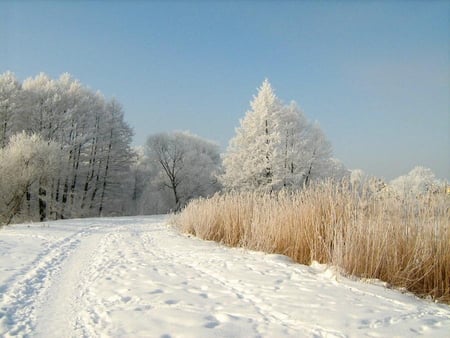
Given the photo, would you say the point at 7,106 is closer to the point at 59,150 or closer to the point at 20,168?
the point at 59,150

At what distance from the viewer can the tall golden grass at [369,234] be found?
4695 mm

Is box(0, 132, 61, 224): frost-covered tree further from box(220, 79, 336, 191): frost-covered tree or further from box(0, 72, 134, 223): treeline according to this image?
box(220, 79, 336, 191): frost-covered tree

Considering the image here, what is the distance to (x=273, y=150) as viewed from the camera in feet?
83.6

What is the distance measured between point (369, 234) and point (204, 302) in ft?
8.05

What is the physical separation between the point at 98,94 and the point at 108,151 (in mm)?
5434

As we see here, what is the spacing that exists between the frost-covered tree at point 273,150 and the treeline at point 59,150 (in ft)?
36.7

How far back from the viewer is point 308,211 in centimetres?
627

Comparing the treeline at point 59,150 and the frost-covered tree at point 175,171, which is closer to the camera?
the treeline at point 59,150

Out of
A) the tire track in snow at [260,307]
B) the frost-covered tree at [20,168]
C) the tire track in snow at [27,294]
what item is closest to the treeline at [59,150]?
the frost-covered tree at [20,168]

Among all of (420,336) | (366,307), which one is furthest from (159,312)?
(420,336)

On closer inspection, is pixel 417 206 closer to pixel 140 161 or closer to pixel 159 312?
pixel 159 312

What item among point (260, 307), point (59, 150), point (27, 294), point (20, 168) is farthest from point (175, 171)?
point (260, 307)

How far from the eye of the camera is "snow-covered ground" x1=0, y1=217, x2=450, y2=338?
3.12 meters

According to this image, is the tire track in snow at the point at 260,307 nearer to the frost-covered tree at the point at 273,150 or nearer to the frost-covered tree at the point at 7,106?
the frost-covered tree at the point at 273,150
